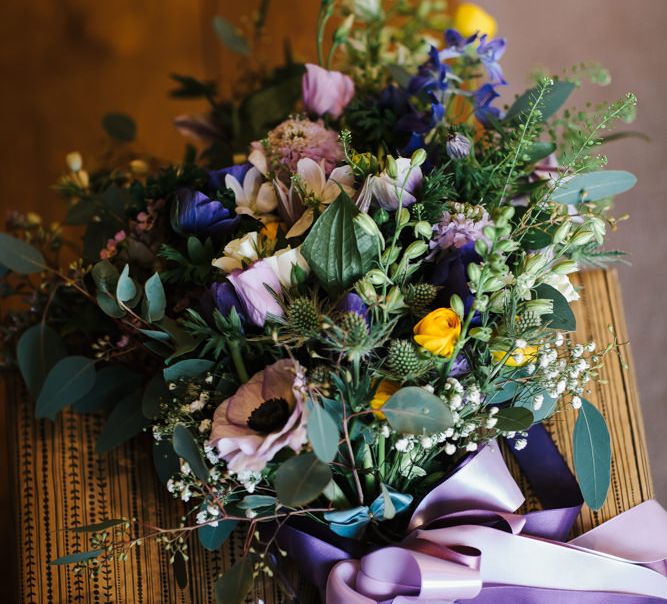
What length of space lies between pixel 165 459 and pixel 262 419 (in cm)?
23

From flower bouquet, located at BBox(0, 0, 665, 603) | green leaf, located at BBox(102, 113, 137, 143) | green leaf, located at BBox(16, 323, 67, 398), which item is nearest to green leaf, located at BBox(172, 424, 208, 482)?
flower bouquet, located at BBox(0, 0, 665, 603)

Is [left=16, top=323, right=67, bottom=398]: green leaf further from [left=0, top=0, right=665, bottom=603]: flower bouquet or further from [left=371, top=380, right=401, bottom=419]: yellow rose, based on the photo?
[left=371, top=380, right=401, bottom=419]: yellow rose

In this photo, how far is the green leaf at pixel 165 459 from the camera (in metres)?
0.73

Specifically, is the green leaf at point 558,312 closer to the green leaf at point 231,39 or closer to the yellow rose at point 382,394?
the yellow rose at point 382,394

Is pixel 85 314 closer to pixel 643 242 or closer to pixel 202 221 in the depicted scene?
pixel 202 221

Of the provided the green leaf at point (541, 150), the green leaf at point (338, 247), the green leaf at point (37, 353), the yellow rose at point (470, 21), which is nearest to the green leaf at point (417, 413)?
the green leaf at point (338, 247)

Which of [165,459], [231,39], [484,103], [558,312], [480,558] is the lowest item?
[480,558]

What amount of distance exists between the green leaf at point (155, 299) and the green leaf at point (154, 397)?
109 mm

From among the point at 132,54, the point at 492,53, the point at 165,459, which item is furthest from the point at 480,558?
the point at 132,54

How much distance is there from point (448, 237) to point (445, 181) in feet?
0.23

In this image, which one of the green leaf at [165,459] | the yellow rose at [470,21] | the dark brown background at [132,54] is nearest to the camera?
the green leaf at [165,459]

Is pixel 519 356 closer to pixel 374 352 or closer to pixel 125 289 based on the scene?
pixel 374 352

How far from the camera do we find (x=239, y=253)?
0.62 meters

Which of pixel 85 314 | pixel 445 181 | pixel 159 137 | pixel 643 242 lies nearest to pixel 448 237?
pixel 445 181
